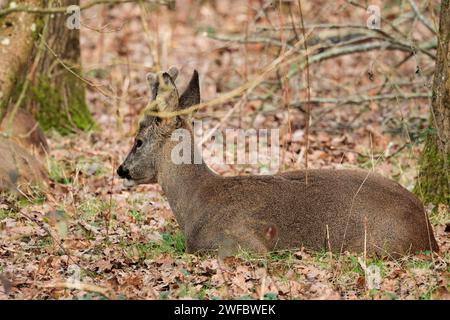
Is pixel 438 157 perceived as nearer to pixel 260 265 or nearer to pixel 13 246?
pixel 260 265

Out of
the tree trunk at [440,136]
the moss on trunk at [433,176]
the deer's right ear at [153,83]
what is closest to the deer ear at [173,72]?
the deer's right ear at [153,83]

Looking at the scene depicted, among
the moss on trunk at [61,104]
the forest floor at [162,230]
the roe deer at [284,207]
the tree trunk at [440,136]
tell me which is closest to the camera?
the forest floor at [162,230]

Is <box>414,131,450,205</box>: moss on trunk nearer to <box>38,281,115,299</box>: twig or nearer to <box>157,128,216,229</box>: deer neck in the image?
<box>157,128,216,229</box>: deer neck

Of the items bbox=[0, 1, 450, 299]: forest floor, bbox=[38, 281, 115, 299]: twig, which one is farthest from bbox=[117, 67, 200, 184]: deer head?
bbox=[38, 281, 115, 299]: twig

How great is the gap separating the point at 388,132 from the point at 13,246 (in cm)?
509

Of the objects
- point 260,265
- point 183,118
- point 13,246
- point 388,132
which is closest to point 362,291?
point 260,265

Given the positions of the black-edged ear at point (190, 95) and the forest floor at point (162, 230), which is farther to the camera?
the black-edged ear at point (190, 95)

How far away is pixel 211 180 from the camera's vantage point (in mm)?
7605

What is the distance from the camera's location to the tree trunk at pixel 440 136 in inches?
314

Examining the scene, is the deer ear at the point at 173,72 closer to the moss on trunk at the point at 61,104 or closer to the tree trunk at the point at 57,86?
the tree trunk at the point at 57,86

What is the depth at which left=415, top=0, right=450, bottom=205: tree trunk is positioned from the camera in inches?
314

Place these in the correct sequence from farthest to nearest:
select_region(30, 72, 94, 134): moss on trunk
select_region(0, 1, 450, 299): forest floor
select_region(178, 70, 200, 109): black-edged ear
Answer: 1. select_region(30, 72, 94, 134): moss on trunk
2. select_region(178, 70, 200, 109): black-edged ear
3. select_region(0, 1, 450, 299): forest floor

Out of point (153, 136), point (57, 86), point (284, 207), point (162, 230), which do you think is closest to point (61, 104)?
point (57, 86)
